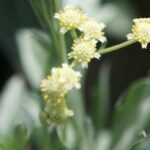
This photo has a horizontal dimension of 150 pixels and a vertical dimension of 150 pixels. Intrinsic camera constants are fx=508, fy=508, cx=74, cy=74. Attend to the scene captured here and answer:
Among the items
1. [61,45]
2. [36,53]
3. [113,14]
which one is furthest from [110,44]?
[61,45]

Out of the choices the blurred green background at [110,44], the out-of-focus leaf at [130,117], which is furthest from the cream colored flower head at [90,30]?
the blurred green background at [110,44]

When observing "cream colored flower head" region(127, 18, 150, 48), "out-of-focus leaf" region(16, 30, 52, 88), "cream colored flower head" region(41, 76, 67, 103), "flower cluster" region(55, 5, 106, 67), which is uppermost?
"out-of-focus leaf" region(16, 30, 52, 88)

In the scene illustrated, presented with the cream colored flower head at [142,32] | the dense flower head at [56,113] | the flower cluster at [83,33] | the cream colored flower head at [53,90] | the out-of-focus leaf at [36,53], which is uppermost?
the out-of-focus leaf at [36,53]

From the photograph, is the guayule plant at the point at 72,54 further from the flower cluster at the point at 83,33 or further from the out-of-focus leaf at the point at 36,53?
the out-of-focus leaf at the point at 36,53

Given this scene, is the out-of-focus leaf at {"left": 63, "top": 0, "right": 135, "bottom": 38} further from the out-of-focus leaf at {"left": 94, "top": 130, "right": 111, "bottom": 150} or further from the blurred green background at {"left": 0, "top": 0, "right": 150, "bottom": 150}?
the out-of-focus leaf at {"left": 94, "top": 130, "right": 111, "bottom": 150}

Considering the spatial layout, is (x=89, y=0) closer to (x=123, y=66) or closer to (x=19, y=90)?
(x=19, y=90)


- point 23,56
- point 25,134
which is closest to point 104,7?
point 23,56

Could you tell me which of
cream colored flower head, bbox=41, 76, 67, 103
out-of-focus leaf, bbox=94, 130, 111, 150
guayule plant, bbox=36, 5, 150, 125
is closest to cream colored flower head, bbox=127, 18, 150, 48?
guayule plant, bbox=36, 5, 150, 125
